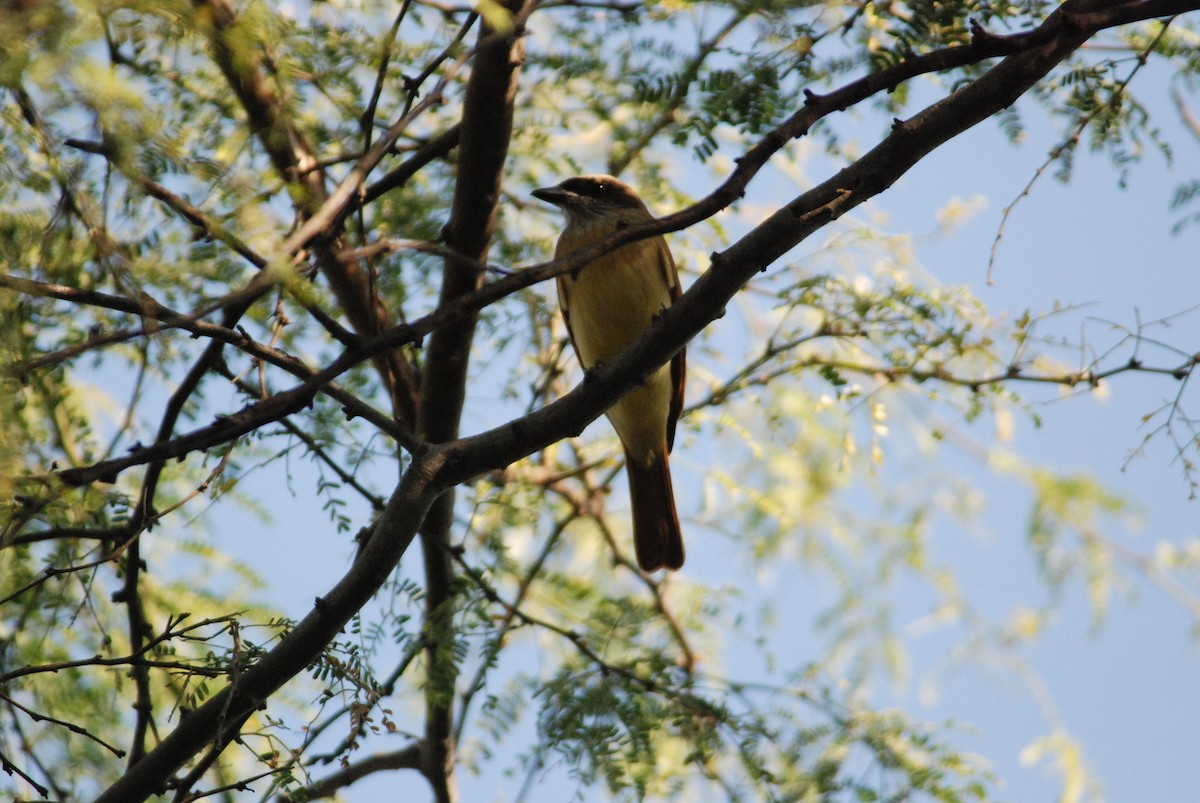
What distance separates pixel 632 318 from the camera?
189 inches

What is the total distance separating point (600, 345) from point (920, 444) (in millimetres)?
2677

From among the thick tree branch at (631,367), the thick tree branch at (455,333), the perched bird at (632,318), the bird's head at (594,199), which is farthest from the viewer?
the bird's head at (594,199)

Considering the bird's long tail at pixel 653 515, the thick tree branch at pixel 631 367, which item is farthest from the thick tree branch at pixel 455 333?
the bird's long tail at pixel 653 515

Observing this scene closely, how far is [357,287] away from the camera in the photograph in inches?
181

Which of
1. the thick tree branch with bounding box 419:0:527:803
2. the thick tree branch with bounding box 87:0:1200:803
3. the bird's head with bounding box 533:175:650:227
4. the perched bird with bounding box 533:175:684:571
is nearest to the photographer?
the thick tree branch with bounding box 87:0:1200:803

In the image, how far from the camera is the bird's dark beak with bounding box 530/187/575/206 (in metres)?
5.30

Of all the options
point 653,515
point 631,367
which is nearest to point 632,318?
point 653,515

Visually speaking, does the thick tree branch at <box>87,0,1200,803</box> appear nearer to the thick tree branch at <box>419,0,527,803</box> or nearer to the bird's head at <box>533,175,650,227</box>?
the thick tree branch at <box>419,0,527,803</box>

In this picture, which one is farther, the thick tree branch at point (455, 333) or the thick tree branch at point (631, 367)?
the thick tree branch at point (455, 333)

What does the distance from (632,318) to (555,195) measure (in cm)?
87

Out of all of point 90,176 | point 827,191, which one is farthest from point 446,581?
point 827,191

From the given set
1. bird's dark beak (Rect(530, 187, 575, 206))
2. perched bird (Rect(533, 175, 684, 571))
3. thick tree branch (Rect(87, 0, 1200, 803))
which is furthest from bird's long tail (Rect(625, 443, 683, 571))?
thick tree branch (Rect(87, 0, 1200, 803))

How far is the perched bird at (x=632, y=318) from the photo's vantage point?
480cm

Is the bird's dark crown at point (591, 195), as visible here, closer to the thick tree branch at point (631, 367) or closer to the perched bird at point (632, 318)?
the perched bird at point (632, 318)
